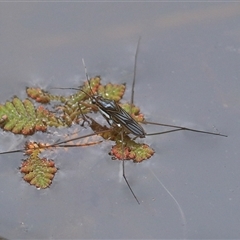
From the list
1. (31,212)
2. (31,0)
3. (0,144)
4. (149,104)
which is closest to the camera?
(31,212)

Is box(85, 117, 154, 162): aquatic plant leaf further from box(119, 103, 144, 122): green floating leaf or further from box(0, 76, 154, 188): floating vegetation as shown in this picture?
box(119, 103, 144, 122): green floating leaf

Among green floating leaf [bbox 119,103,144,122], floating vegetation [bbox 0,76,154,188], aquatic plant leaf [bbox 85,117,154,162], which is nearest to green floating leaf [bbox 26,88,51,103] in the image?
floating vegetation [bbox 0,76,154,188]

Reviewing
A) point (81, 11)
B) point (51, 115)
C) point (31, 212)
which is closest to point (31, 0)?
point (81, 11)

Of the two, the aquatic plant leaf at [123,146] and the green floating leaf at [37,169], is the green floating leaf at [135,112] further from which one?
the green floating leaf at [37,169]

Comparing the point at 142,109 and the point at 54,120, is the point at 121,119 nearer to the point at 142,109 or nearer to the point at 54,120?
the point at 142,109

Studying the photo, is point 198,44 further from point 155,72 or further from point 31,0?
point 31,0

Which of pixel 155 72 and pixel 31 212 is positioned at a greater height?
pixel 155 72

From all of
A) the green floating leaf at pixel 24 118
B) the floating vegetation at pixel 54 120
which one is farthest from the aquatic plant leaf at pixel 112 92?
the green floating leaf at pixel 24 118
